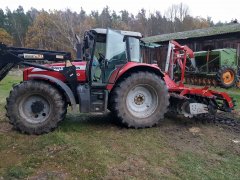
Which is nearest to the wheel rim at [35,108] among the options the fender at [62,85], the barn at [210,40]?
the fender at [62,85]

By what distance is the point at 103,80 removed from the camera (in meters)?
6.49

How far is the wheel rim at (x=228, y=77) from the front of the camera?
14.7 metres

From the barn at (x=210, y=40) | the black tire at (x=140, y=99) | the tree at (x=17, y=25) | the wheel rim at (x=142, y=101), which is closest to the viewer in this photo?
the black tire at (x=140, y=99)

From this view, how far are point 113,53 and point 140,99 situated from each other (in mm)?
1195

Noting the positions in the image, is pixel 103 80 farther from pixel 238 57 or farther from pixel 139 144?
pixel 238 57

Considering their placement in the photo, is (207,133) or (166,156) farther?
(207,133)

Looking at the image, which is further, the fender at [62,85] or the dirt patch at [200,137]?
the fender at [62,85]

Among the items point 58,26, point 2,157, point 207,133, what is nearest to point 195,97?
point 207,133

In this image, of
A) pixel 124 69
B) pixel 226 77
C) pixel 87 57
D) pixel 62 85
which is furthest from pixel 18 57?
pixel 226 77

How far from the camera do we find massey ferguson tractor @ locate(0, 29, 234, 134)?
5902mm

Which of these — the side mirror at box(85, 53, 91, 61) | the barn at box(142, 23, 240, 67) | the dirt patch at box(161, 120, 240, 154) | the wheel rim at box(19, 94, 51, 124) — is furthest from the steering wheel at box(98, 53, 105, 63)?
the barn at box(142, 23, 240, 67)

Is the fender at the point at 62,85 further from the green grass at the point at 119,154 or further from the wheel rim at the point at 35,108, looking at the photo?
the green grass at the point at 119,154

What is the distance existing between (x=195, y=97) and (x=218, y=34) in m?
13.0

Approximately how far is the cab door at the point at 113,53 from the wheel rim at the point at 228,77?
952 cm
